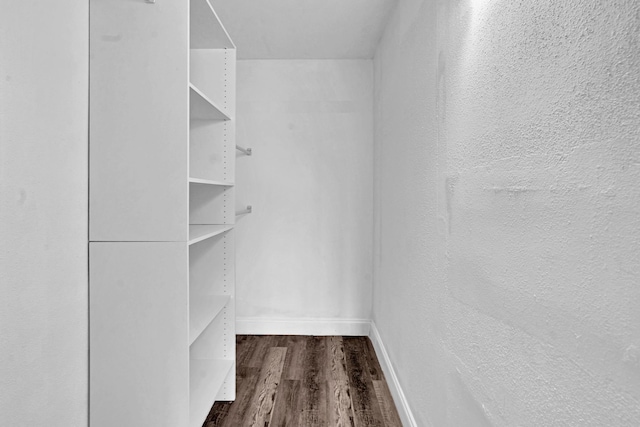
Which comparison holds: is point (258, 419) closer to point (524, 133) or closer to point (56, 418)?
point (56, 418)

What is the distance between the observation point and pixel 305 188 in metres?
3.83

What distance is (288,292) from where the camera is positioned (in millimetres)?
3848

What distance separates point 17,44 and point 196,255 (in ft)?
4.76

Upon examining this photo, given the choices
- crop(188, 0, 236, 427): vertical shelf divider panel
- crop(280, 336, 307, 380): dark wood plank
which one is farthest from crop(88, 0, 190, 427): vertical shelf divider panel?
crop(280, 336, 307, 380): dark wood plank

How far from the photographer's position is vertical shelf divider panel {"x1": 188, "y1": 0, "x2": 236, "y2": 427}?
2.47 metres

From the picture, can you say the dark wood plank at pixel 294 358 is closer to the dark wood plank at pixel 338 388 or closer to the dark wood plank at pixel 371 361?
the dark wood plank at pixel 338 388

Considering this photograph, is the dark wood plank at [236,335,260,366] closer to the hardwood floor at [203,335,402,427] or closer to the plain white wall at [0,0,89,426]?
the hardwood floor at [203,335,402,427]

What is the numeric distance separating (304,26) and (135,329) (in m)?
2.25

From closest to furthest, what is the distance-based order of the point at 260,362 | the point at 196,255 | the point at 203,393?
the point at 203,393, the point at 196,255, the point at 260,362

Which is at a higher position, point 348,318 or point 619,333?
point 619,333

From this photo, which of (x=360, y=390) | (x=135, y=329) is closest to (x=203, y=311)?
(x=135, y=329)

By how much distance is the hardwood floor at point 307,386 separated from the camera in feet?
7.76

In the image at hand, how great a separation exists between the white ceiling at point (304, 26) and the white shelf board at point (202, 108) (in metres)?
0.78

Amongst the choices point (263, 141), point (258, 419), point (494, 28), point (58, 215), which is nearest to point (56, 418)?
point (58, 215)
